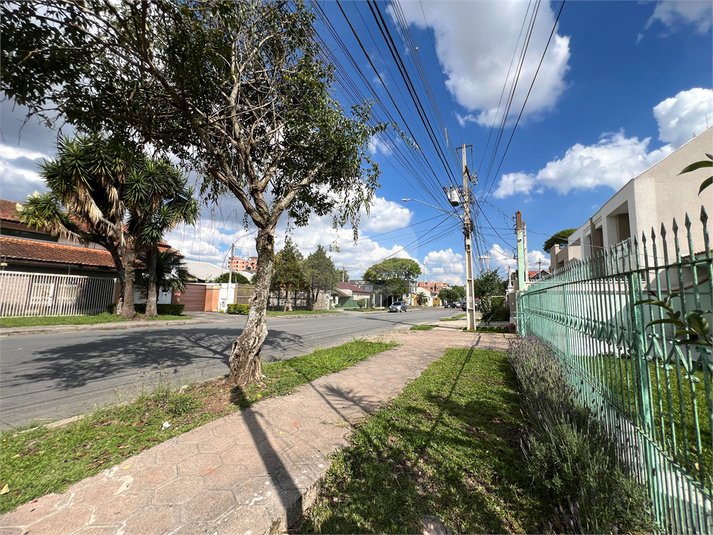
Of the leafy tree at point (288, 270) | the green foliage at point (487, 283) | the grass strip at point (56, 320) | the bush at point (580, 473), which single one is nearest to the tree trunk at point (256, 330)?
the bush at point (580, 473)

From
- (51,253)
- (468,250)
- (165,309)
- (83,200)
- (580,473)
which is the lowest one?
(580,473)

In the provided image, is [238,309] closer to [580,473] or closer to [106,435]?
[106,435]

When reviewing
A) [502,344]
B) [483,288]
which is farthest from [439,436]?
[483,288]

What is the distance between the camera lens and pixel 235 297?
1099 inches

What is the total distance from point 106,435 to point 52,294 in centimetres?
1694

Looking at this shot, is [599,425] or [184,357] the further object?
[184,357]

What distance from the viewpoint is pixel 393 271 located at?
64312 mm

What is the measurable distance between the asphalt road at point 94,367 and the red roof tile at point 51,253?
25.2ft

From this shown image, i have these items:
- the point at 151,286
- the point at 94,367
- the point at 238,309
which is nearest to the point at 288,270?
the point at 238,309

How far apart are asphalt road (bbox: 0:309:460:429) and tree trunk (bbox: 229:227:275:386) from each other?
3.42 ft

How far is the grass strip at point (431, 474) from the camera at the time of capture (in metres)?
2.21

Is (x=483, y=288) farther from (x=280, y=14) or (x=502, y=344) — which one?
(x=280, y=14)

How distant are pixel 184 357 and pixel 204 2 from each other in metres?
6.75

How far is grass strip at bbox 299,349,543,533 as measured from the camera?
2213 millimetres
